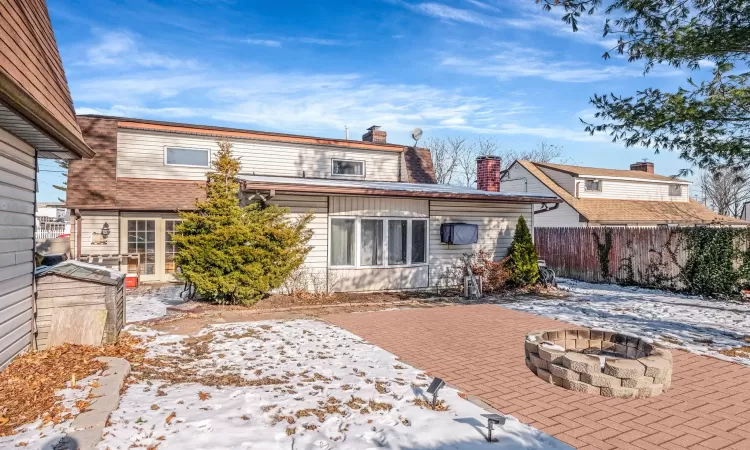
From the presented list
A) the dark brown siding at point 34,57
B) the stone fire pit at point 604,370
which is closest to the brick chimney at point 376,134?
the dark brown siding at point 34,57

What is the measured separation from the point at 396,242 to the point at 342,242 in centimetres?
154

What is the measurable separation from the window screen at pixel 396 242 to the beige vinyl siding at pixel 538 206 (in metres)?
13.6

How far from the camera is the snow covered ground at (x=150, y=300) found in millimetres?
8906

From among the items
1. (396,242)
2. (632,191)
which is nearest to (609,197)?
Result: (632,191)

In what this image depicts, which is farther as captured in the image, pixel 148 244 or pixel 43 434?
pixel 148 244

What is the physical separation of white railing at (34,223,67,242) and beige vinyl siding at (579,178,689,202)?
108ft

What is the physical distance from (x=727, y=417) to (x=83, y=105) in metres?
19.8

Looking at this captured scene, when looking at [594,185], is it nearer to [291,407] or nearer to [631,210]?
[631,210]

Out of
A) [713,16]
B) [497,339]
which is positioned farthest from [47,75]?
[713,16]

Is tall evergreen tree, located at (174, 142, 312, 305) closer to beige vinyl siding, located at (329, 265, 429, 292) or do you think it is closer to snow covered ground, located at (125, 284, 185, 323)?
snow covered ground, located at (125, 284, 185, 323)

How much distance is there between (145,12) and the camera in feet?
40.4

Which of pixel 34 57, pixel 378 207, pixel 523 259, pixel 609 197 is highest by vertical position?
pixel 34 57

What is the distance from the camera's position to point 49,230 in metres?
36.1

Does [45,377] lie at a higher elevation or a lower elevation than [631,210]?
lower
